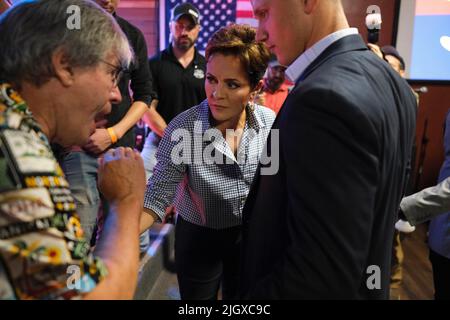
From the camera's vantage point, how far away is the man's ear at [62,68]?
0.83 metres

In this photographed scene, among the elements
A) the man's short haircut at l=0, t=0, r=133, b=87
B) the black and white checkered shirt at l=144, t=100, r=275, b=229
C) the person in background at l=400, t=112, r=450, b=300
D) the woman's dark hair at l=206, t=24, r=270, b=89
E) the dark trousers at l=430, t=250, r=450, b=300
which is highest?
the man's short haircut at l=0, t=0, r=133, b=87

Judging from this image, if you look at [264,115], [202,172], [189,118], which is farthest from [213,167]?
[264,115]

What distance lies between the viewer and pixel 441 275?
1.76 meters

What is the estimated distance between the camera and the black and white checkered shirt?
152 cm

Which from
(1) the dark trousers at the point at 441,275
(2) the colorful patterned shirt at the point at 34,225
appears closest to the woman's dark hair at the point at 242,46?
(2) the colorful patterned shirt at the point at 34,225

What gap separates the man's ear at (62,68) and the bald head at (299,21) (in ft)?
1.55

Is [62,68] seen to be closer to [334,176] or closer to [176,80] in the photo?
[334,176]

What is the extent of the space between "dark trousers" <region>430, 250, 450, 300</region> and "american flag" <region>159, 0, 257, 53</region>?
11.5 ft

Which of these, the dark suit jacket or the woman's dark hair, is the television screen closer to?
the woman's dark hair

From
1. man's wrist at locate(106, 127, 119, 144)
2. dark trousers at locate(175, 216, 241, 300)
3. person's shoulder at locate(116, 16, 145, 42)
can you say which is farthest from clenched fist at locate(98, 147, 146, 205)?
person's shoulder at locate(116, 16, 145, 42)

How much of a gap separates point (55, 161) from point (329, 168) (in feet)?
1.70

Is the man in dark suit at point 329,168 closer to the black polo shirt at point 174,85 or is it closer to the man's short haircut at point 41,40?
the man's short haircut at point 41,40

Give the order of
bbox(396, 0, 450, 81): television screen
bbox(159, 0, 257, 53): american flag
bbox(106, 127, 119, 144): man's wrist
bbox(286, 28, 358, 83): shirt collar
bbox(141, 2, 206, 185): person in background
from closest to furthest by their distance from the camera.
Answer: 1. bbox(286, 28, 358, 83): shirt collar
2. bbox(106, 127, 119, 144): man's wrist
3. bbox(141, 2, 206, 185): person in background
4. bbox(396, 0, 450, 81): television screen
5. bbox(159, 0, 257, 53): american flag

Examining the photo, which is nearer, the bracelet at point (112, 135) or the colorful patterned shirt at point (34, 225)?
the colorful patterned shirt at point (34, 225)
